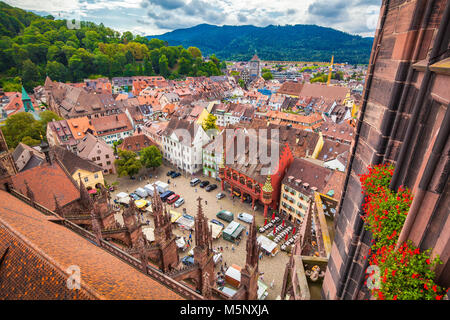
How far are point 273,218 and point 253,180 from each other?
19.7 ft

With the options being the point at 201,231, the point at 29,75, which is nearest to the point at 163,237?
the point at 201,231

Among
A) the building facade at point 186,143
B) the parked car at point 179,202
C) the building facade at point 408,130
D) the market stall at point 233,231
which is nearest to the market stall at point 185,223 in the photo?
the parked car at point 179,202

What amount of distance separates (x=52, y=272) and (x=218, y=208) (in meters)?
29.1

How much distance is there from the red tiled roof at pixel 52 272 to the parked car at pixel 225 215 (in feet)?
76.2

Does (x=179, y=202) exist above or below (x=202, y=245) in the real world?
below

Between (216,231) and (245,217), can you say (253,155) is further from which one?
(216,231)

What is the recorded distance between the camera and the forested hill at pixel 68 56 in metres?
97.2

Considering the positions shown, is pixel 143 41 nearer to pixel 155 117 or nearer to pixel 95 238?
pixel 155 117

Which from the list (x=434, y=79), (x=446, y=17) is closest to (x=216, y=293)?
(x=434, y=79)

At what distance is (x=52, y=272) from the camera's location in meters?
7.91

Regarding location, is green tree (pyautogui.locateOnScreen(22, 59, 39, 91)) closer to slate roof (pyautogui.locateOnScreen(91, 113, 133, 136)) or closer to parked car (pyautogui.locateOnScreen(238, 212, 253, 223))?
slate roof (pyautogui.locateOnScreen(91, 113, 133, 136))

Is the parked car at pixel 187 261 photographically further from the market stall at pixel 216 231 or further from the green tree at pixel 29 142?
the green tree at pixel 29 142

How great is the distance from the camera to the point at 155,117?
70.3m

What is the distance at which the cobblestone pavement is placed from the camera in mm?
25656
